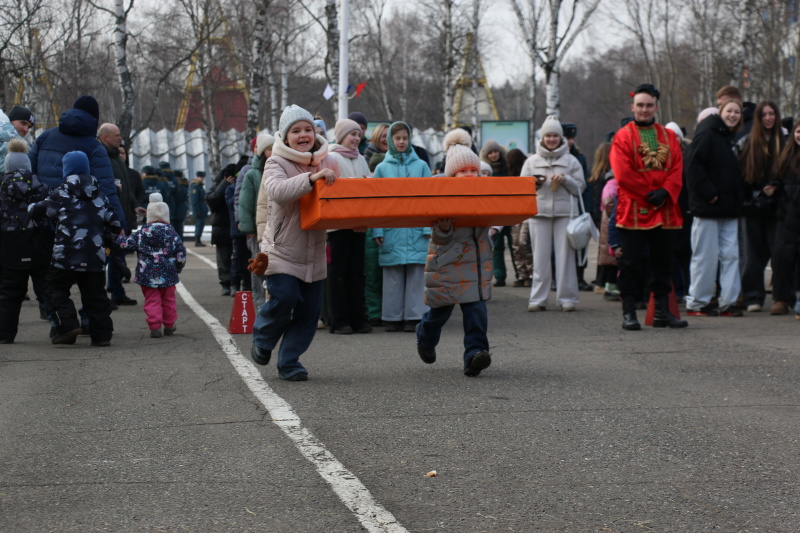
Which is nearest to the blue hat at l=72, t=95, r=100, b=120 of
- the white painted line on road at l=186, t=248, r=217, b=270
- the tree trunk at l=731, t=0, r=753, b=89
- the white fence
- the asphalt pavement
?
the asphalt pavement

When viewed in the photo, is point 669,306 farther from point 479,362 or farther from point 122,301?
point 122,301

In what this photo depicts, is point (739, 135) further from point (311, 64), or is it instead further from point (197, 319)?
point (311, 64)

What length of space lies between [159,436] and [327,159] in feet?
8.42

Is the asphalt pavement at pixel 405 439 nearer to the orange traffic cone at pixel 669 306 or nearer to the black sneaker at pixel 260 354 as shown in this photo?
the black sneaker at pixel 260 354

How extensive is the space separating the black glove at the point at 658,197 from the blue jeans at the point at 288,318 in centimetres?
391

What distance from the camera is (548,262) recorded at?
42.9 feet

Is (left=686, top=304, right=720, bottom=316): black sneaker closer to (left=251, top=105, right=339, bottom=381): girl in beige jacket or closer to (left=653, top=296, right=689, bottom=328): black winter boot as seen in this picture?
(left=653, top=296, right=689, bottom=328): black winter boot

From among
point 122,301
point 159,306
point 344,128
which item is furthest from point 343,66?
point 159,306

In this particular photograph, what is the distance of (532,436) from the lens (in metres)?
6.24

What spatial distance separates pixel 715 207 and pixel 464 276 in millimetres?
4872

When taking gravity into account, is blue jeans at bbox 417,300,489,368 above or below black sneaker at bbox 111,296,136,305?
above

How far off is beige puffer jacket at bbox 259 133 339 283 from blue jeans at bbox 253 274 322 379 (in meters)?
0.09

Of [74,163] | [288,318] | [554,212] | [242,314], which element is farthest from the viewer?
[554,212]

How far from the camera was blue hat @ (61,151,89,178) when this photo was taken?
33.9 feet
